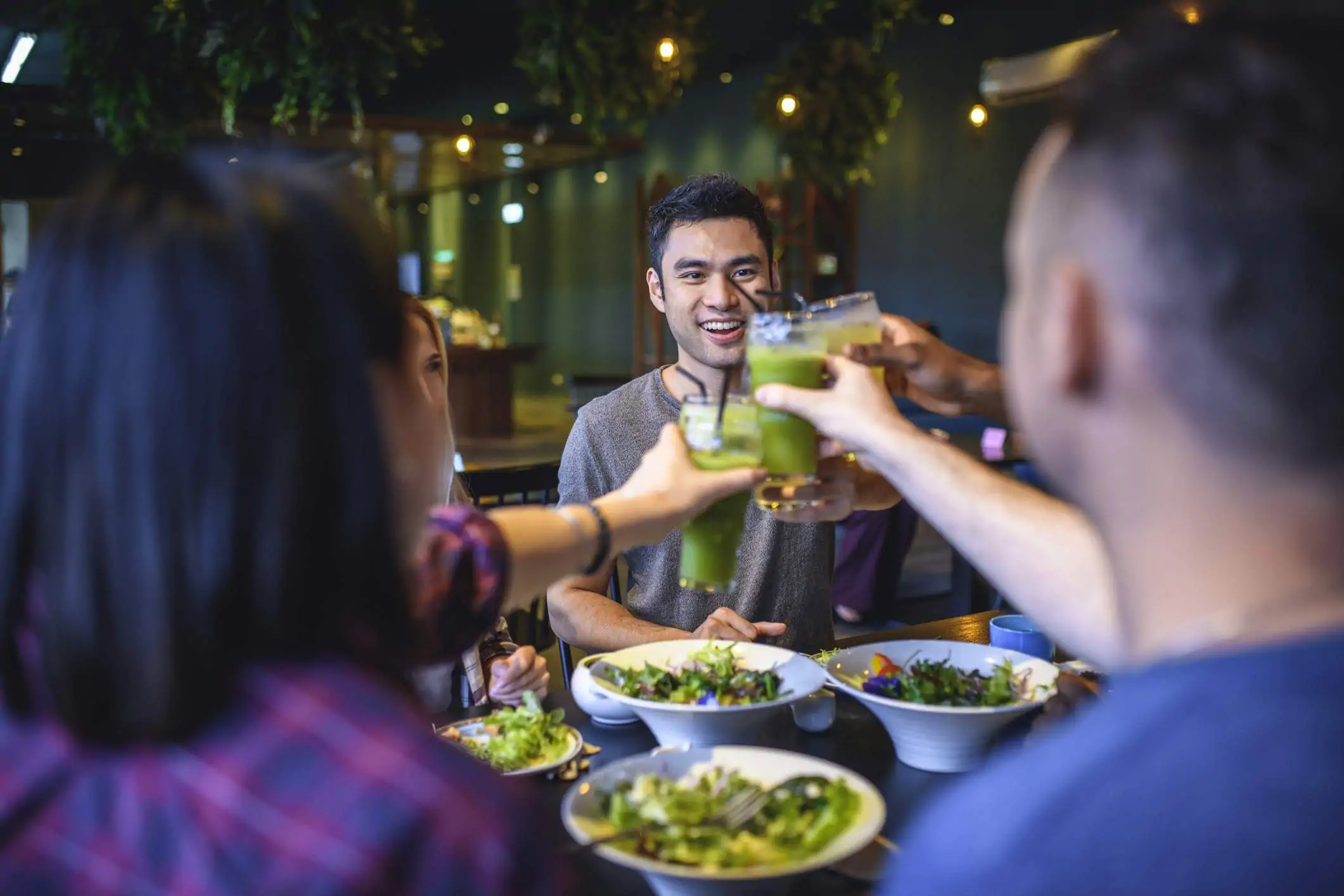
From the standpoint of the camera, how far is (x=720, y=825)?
1.27m

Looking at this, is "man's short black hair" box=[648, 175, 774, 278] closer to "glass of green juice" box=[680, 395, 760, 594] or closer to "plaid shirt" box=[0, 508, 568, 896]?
"glass of green juice" box=[680, 395, 760, 594]

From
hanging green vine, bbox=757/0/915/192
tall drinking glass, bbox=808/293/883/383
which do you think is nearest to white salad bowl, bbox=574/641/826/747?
tall drinking glass, bbox=808/293/883/383

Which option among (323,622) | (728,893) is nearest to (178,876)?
(323,622)

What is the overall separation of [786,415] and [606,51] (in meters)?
4.22

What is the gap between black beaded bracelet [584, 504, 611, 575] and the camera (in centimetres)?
149

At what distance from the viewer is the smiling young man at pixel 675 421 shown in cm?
254

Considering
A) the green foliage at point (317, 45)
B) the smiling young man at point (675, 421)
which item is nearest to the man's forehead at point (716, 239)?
the smiling young man at point (675, 421)

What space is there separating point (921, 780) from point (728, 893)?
1.76 feet

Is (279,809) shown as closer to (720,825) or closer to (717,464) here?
(720,825)

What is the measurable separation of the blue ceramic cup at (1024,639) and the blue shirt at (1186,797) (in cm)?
133

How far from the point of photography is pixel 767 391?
163 cm

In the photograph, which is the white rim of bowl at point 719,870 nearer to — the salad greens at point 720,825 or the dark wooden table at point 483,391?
the salad greens at point 720,825

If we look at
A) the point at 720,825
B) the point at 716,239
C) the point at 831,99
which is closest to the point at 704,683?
the point at 720,825

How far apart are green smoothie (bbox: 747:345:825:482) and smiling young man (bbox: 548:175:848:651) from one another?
2.71 feet
